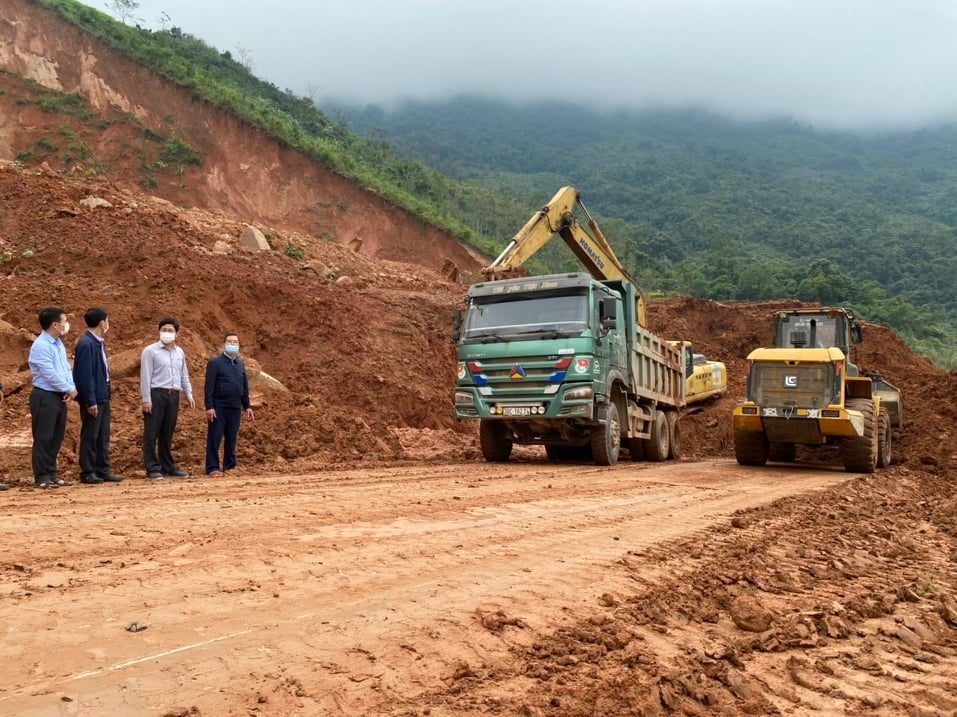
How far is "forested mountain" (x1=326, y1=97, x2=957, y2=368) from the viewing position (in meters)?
50.9

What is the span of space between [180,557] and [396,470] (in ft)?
17.7

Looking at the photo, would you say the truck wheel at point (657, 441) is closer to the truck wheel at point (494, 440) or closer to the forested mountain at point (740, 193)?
the truck wheel at point (494, 440)

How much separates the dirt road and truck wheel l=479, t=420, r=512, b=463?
420cm

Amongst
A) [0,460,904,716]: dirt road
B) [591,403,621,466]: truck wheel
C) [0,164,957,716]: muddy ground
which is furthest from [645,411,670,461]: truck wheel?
[0,460,904,716]: dirt road

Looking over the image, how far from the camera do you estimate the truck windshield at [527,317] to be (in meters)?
10.6

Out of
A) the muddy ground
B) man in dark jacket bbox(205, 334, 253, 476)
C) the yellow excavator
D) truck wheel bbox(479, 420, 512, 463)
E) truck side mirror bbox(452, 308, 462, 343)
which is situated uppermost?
the yellow excavator

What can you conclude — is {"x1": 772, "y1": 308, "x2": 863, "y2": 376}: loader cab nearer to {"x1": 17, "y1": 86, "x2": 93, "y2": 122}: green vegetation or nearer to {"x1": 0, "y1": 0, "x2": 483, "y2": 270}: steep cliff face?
{"x1": 0, "y1": 0, "x2": 483, "y2": 270}: steep cliff face

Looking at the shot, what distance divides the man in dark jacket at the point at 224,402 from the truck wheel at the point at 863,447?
891cm

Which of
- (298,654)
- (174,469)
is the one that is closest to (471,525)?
(298,654)

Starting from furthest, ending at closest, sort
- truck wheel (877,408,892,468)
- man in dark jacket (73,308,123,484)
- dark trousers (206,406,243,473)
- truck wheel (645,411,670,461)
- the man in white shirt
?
1. truck wheel (645,411,670,461)
2. truck wheel (877,408,892,468)
3. dark trousers (206,406,243,473)
4. the man in white shirt
5. man in dark jacket (73,308,123,484)

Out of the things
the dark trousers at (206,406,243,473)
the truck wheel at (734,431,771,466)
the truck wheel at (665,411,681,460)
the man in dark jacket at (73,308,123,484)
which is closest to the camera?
the man in dark jacket at (73,308,123,484)

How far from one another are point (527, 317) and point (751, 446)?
15.3 feet

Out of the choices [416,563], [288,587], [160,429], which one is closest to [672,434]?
[160,429]

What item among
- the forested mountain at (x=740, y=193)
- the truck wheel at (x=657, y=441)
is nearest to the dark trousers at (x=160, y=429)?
the truck wheel at (x=657, y=441)
